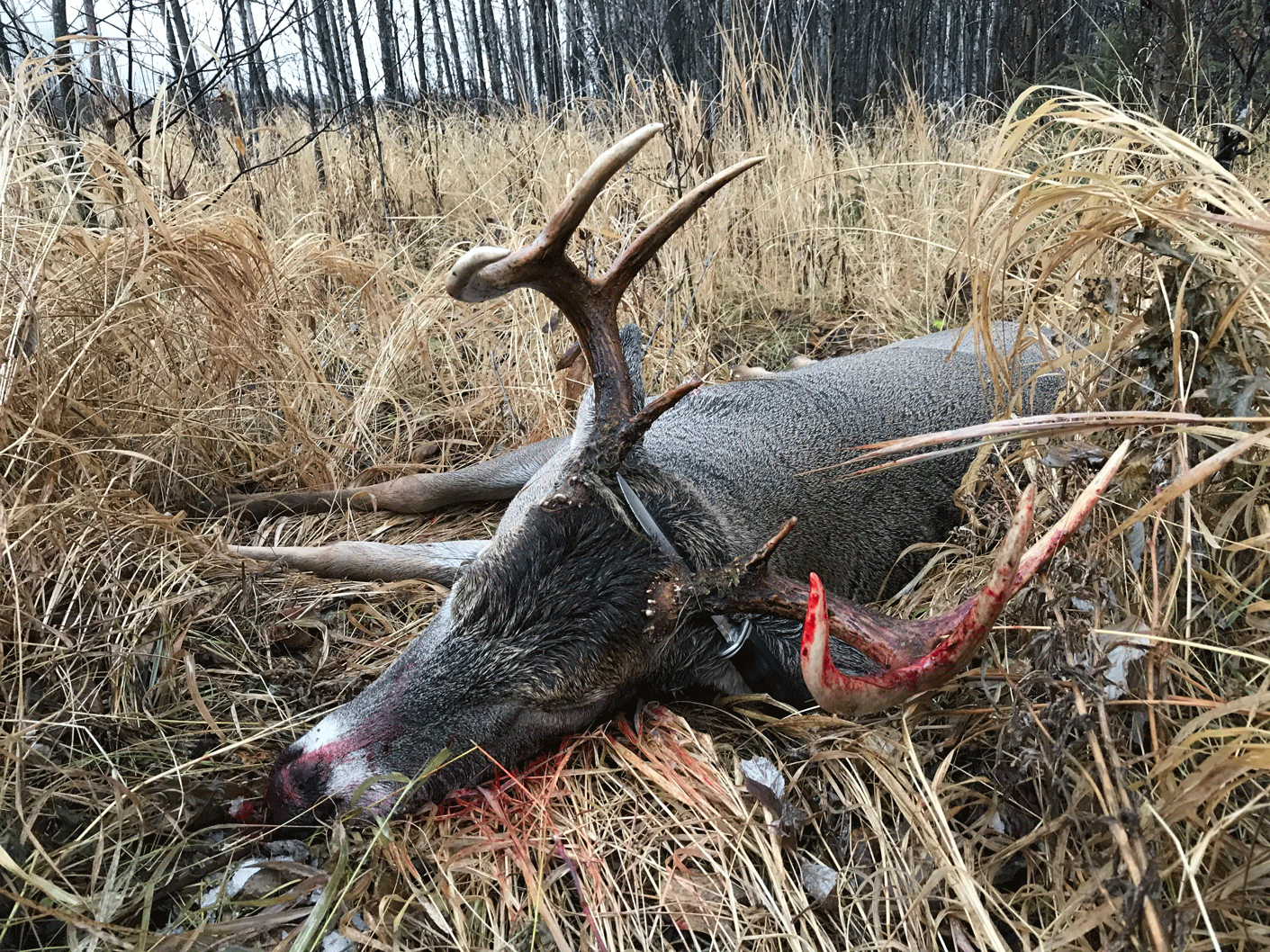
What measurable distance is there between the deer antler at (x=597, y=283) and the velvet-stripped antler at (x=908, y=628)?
1.47 feet

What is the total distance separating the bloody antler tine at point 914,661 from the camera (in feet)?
4.72

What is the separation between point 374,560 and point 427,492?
49 cm

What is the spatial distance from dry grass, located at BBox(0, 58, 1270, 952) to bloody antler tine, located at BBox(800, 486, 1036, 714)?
188 millimetres

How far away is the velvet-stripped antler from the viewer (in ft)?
4.72

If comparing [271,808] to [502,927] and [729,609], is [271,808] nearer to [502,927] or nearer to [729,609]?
[502,927]

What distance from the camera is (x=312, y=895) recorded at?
1746 mm

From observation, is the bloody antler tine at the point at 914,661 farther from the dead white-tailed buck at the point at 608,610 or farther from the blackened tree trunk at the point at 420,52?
the blackened tree trunk at the point at 420,52

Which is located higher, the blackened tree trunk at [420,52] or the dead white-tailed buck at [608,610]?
the blackened tree trunk at [420,52]

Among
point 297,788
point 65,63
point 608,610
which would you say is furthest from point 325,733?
point 65,63

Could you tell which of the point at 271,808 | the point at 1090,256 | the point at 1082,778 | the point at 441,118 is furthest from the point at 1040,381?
the point at 441,118

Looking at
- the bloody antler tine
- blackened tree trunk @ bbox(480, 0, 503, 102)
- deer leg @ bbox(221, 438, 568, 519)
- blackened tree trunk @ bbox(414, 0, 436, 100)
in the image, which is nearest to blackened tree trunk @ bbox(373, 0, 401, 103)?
→ blackened tree trunk @ bbox(414, 0, 436, 100)

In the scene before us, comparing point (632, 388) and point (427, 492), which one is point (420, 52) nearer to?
point (427, 492)

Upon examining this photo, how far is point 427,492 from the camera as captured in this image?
3381mm

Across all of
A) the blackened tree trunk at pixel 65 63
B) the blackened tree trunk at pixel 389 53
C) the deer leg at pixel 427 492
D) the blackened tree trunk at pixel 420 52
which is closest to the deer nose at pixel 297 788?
the deer leg at pixel 427 492
